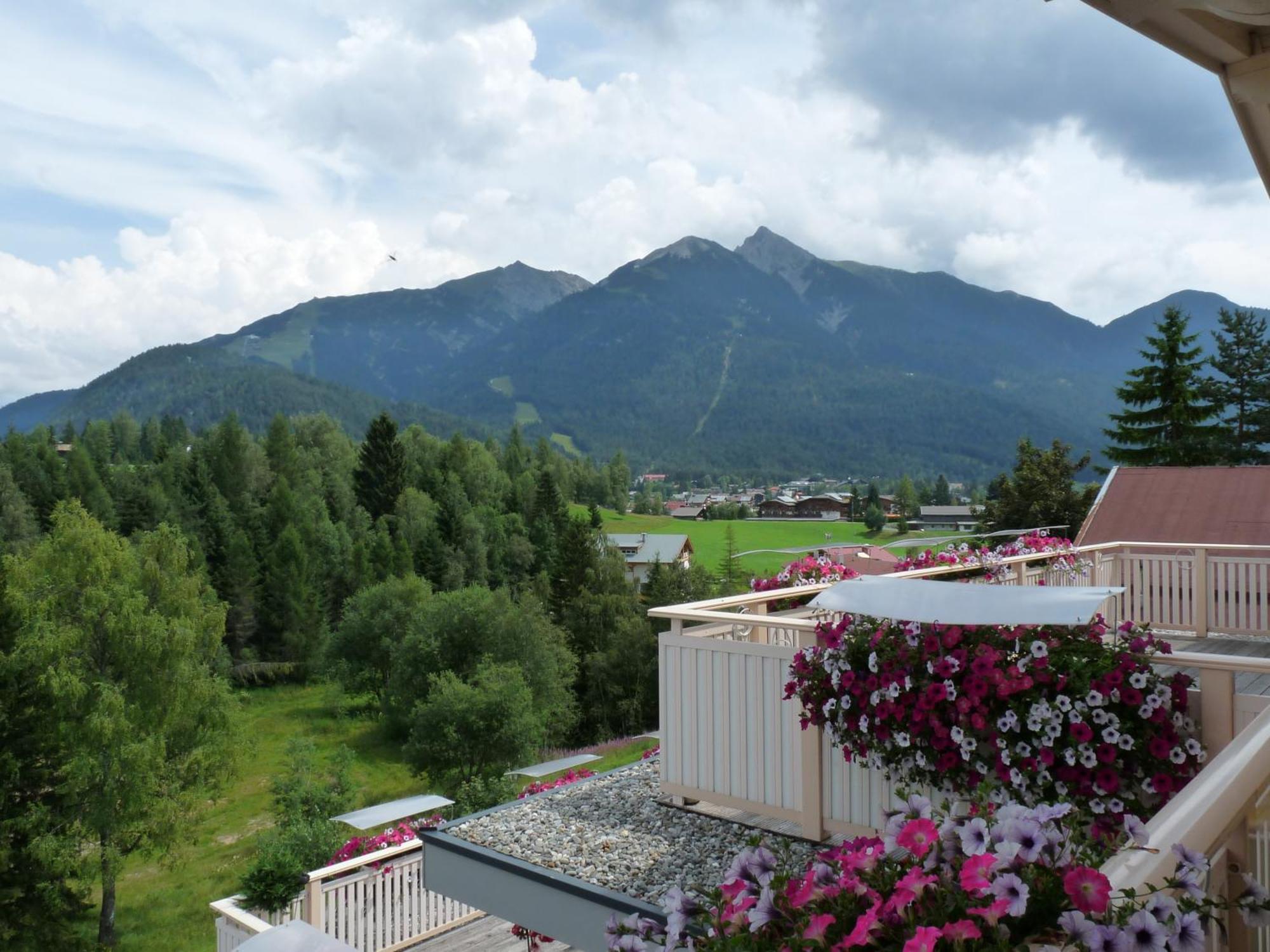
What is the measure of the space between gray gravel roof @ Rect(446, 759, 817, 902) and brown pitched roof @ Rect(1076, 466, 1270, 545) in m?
9.16

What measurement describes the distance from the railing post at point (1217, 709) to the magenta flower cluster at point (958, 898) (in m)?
3.01

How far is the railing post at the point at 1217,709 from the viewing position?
3.89 metres

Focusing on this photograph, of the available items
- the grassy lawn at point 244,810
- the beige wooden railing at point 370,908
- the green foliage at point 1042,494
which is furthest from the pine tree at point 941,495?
the beige wooden railing at point 370,908

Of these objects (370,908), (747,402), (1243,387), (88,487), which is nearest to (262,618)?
(88,487)

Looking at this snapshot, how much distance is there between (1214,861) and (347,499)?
63.2 metres

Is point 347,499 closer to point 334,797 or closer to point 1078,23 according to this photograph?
point 334,797

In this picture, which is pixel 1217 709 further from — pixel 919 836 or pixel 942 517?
pixel 942 517

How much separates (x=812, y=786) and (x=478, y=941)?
6.41m

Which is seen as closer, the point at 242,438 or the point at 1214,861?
the point at 1214,861

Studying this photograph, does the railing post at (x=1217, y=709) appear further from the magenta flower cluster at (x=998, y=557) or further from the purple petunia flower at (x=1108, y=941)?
the purple petunia flower at (x=1108, y=941)

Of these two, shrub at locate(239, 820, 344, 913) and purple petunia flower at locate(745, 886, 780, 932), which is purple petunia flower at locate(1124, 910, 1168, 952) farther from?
shrub at locate(239, 820, 344, 913)

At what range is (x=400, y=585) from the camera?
143ft

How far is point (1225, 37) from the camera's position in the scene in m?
2.06

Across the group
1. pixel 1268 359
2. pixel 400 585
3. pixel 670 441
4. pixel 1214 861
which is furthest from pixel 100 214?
Result: pixel 670 441
